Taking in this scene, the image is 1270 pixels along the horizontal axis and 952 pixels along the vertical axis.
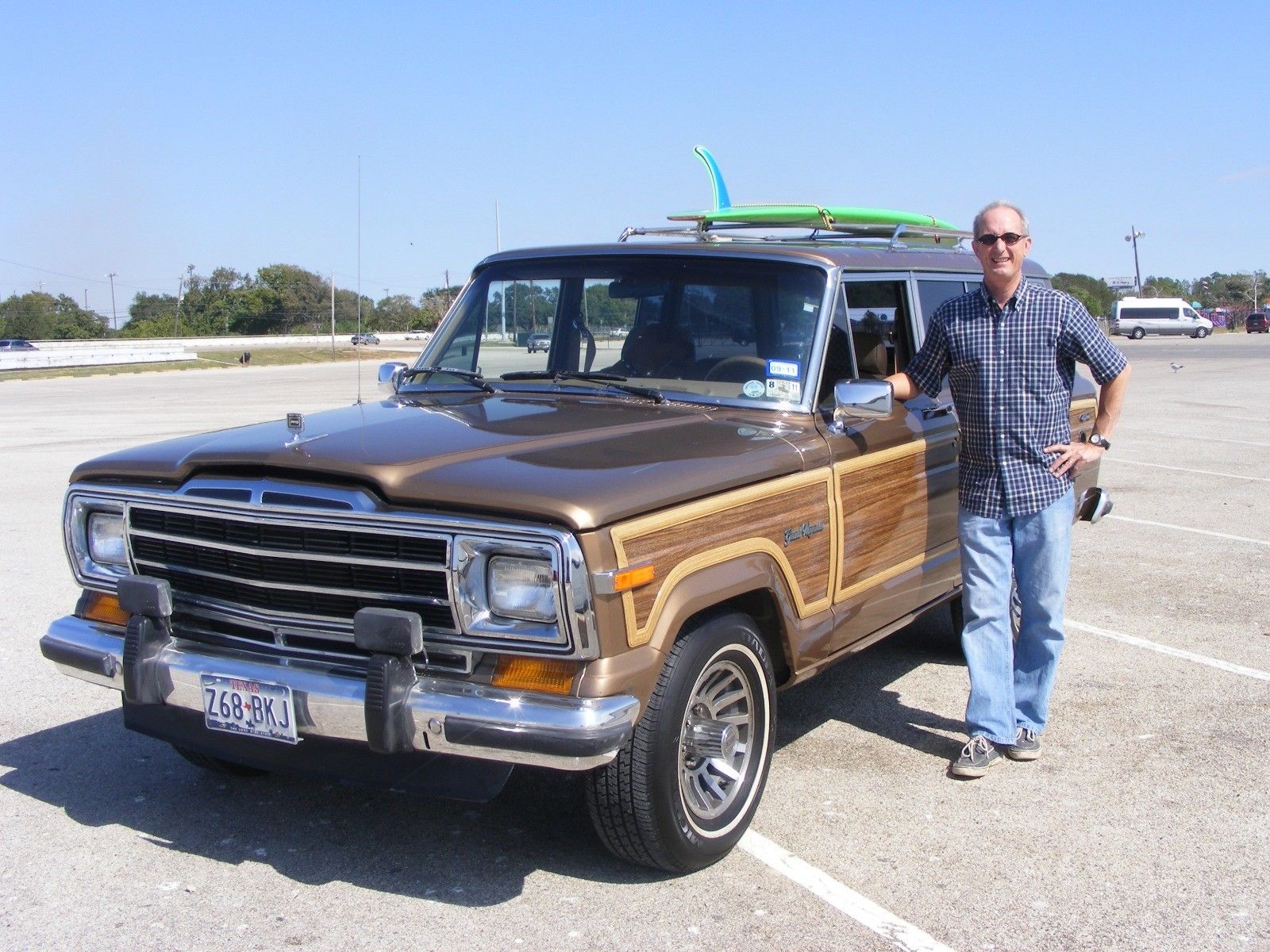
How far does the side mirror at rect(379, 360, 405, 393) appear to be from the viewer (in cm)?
538

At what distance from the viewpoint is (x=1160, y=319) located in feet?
210

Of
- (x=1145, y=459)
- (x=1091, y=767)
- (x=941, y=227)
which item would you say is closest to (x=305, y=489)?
(x=1091, y=767)

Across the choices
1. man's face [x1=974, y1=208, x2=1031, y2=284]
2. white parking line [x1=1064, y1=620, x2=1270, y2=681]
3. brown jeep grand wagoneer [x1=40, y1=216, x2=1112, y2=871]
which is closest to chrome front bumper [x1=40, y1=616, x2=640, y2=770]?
brown jeep grand wagoneer [x1=40, y1=216, x2=1112, y2=871]

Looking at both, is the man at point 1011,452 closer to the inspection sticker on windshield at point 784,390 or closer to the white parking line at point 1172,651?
the inspection sticker on windshield at point 784,390

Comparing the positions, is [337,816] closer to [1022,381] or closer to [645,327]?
[645,327]

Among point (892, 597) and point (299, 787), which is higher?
point (892, 597)

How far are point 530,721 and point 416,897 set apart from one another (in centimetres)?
82

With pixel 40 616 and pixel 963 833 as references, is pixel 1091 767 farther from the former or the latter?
pixel 40 616

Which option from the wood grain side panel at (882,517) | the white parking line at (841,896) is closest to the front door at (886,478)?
the wood grain side panel at (882,517)

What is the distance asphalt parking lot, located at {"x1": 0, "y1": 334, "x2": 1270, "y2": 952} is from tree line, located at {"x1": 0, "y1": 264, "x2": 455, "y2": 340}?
87.5 inches

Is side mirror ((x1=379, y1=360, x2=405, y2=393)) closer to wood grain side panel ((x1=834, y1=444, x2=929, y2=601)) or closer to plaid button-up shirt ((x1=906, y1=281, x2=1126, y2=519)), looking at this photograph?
wood grain side panel ((x1=834, y1=444, x2=929, y2=601))

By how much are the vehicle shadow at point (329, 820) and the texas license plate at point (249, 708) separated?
557 mm

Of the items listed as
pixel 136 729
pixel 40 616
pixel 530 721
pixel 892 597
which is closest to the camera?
pixel 530 721

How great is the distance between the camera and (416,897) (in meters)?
3.62
